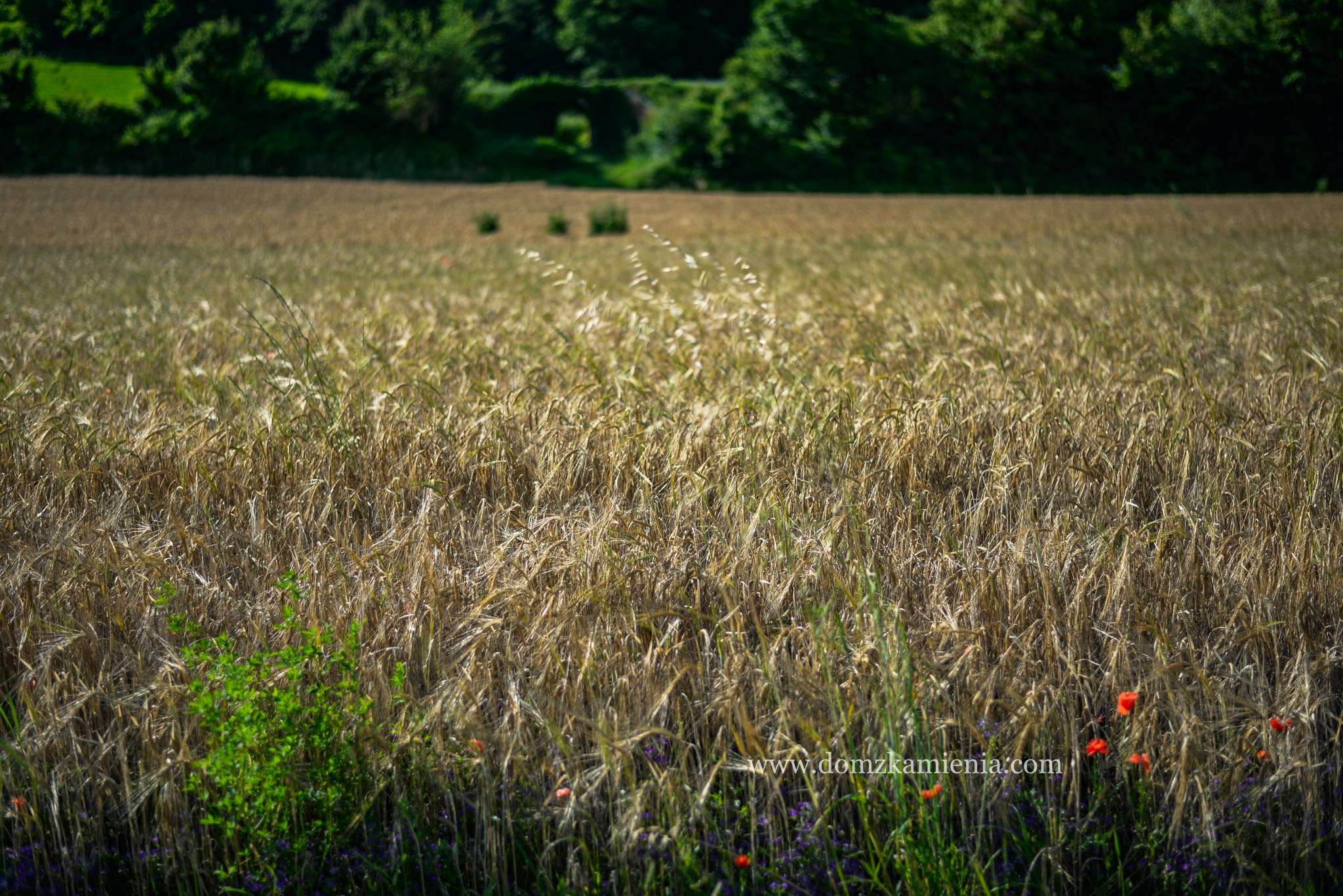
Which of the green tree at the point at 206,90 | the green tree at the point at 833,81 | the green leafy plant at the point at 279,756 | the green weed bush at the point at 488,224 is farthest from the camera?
the green tree at the point at 833,81

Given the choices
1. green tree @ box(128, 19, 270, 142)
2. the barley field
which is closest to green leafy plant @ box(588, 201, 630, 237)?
the barley field

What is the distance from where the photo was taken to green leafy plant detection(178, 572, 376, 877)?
1594mm

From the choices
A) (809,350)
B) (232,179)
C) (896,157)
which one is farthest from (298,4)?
(809,350)

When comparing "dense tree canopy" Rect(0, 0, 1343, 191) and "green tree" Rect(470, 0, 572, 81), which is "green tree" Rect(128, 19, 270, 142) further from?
"green tree" Rect(470, 0, 572, 81)

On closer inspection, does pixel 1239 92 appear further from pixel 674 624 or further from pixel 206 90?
pixel 674 624

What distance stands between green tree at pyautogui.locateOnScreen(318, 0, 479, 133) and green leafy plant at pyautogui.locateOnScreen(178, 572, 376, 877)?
142 ft

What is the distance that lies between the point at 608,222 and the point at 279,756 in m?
17.1

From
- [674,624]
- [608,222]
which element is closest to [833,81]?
[608,222]

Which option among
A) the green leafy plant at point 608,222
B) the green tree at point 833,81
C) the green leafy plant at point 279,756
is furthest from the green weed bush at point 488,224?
the green tree at point 833,81

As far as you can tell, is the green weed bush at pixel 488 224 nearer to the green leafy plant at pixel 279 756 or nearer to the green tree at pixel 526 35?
the green leafy plant at pixel 279 756

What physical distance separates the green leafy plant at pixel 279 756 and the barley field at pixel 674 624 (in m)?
0.01

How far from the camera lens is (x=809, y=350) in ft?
16.4

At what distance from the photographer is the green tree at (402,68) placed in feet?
134

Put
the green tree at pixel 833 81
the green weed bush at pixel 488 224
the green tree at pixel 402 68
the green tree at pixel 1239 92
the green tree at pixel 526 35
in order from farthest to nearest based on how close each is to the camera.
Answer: the green tree at pixel 526 35
the green tree at pixel 402 68
the green tree at pixel 833 81
the green tree at pixel 1239 92
the green weed bush at pixel 488 224
